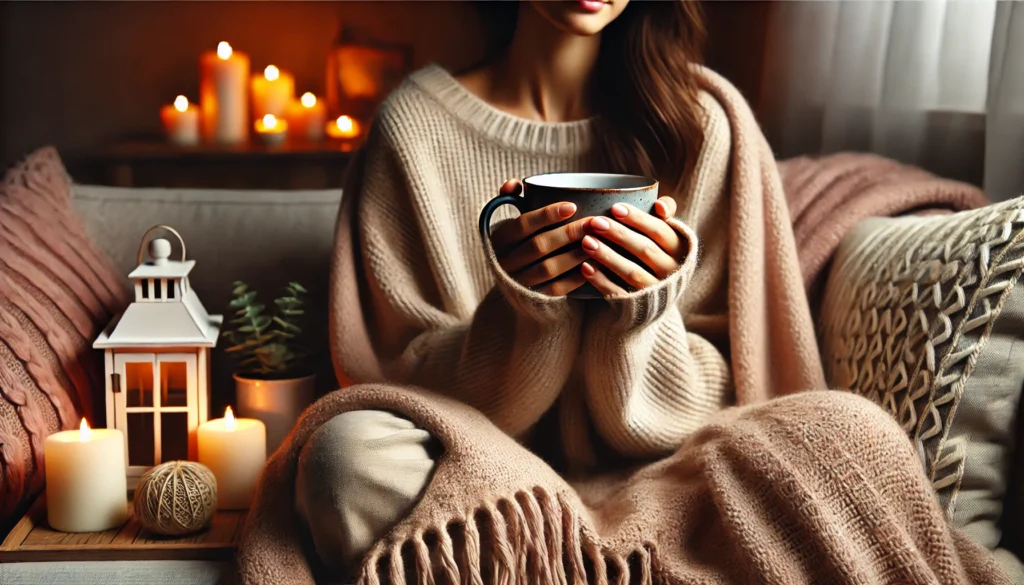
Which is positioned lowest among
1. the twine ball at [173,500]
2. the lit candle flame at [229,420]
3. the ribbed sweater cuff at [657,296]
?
the twine ball at [173,500]

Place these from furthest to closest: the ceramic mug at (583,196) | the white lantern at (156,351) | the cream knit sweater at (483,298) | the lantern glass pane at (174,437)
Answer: the lantern glass pane at (174,437) < the white lantern at (156,351) < the cream knit sweater at (483,298) < the ceramic mug at (583,196)

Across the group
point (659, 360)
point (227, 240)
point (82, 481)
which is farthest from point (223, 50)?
point (659, 360)

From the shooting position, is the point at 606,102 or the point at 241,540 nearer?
the point at 241,540

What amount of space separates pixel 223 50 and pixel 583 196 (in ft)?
5.63

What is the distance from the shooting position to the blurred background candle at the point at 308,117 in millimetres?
2426

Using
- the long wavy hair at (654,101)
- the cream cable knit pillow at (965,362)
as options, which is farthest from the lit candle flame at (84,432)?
the cream cable knit pillow at (965,362)

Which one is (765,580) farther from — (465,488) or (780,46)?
(780,46)

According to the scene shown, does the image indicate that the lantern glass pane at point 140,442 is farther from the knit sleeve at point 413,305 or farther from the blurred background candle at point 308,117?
the blurred background candle at point 308,117

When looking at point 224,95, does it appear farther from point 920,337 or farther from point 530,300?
point 920,337

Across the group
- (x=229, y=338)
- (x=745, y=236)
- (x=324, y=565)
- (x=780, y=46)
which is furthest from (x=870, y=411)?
(x=780, y=46)

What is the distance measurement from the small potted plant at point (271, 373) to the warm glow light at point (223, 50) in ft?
3.78

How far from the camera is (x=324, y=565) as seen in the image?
Answer: 99cm

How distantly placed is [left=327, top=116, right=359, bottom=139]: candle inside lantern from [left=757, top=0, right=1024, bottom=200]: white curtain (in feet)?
3.28

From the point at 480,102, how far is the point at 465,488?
55cm
